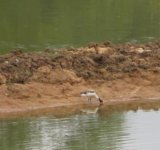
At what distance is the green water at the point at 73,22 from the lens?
Result: 104 feet

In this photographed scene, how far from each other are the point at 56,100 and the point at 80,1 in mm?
24541

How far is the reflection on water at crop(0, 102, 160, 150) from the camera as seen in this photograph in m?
18.4

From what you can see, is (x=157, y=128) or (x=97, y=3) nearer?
(x=157, y=128)

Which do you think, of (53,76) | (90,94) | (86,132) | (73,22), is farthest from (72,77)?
(73,22)

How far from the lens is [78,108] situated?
22.1 metres

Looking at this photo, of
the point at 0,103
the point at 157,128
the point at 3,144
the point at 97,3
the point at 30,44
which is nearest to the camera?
the point at 3,144

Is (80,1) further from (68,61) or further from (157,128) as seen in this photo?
(157,128)

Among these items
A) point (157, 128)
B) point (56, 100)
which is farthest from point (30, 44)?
point (157, 128)

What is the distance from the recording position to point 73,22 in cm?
3703

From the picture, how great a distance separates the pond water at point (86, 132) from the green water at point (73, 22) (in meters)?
8.74

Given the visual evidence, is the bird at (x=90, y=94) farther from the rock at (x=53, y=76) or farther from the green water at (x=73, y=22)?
the green water at (x=73, y=22)

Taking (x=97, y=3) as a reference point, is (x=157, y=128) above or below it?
below

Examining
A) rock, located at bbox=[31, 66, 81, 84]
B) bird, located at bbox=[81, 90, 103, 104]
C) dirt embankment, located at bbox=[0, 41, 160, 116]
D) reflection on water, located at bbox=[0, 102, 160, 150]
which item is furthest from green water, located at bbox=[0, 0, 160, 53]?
reflection on water, located at bbox=[0, 102, 160, 150]

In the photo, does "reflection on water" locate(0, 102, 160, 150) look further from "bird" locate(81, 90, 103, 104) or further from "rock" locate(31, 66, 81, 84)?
"rock" locate(31, 66, 81, 84)
